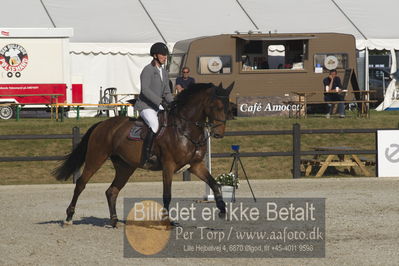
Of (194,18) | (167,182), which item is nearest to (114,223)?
(167,182)

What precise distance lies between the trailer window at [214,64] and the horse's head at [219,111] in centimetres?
1699

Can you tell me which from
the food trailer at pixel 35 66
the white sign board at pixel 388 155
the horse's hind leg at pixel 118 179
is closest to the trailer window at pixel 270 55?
the food trailer at pixel 35 66

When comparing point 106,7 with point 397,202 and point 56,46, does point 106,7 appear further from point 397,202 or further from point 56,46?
point 397,202

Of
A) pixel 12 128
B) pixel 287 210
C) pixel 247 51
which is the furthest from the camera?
pixel 247 51

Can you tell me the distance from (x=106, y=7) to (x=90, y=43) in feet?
8.09

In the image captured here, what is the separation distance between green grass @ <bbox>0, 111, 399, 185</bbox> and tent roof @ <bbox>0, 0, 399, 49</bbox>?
22.3 ft

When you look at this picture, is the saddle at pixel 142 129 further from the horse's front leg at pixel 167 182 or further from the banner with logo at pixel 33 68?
the banner with logo at pixel 33 68

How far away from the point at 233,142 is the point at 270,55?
27.7ft

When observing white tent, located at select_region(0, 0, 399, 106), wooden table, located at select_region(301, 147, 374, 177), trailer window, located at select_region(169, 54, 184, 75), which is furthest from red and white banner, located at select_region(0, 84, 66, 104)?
wooden table, located at select_region(301, 147, 374, 177)

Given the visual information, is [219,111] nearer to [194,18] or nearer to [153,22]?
[153,22]

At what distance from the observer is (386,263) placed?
29.4 ft

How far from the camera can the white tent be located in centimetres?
3072

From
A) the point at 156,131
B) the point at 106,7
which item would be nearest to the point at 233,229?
the point at 156,131

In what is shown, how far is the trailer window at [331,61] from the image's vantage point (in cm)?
2905
